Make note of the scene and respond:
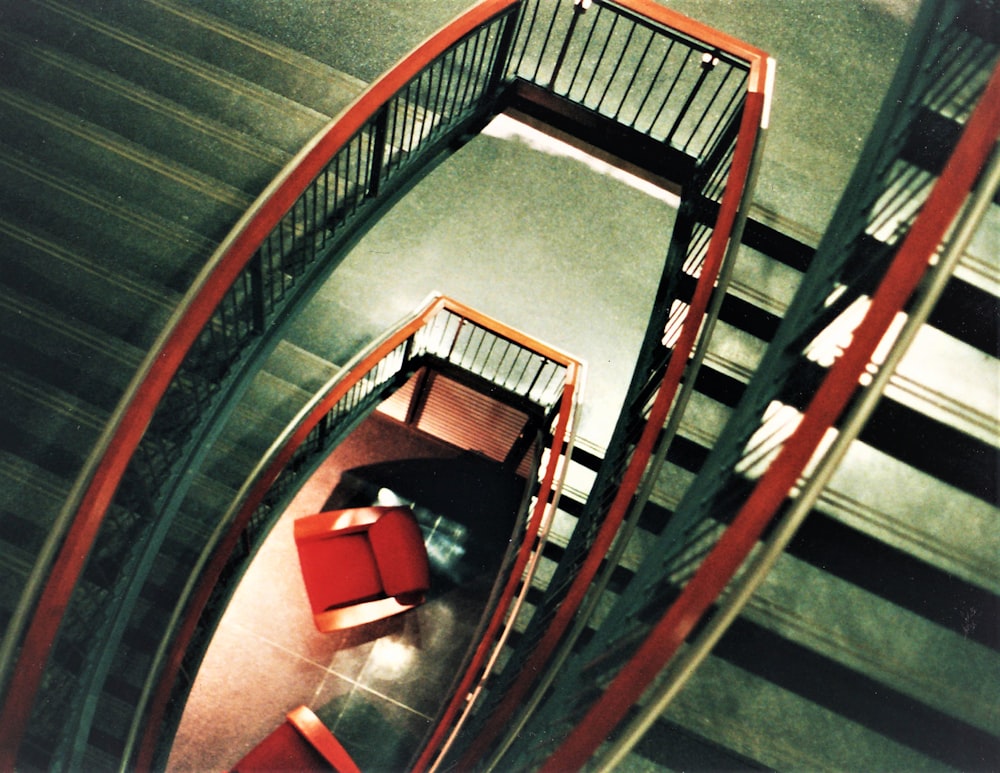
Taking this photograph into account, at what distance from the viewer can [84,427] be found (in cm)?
357

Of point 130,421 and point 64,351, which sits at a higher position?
point 64,351

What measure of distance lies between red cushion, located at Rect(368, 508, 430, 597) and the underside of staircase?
2.62 m

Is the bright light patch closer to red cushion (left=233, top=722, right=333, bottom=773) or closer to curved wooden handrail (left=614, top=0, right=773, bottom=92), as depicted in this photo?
curved wooden handrail (left=614, top=0, right=773, bottom=92)

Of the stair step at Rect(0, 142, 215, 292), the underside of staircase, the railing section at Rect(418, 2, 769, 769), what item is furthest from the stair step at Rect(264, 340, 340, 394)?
the railing section at Rect(418, 2, 769, 769)

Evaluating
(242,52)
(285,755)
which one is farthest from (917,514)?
(285,755)

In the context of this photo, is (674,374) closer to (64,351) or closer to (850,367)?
(850,367)

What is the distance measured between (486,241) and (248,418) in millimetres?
2541

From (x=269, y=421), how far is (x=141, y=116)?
7.55 ft

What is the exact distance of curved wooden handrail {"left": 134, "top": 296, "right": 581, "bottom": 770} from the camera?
4.62 m

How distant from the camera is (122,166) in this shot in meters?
4.04

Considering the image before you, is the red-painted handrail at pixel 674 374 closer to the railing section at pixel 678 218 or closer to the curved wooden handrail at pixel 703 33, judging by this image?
the railing section at pixel 678 218

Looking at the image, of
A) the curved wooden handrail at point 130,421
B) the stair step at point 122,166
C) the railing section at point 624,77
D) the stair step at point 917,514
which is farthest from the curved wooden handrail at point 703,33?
the stair step at point 122,166

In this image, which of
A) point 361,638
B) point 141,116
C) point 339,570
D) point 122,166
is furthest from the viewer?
point 361,638

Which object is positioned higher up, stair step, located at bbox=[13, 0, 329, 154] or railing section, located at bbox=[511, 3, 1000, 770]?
stair step, located at bbox=[13, 0, 329, 154]
